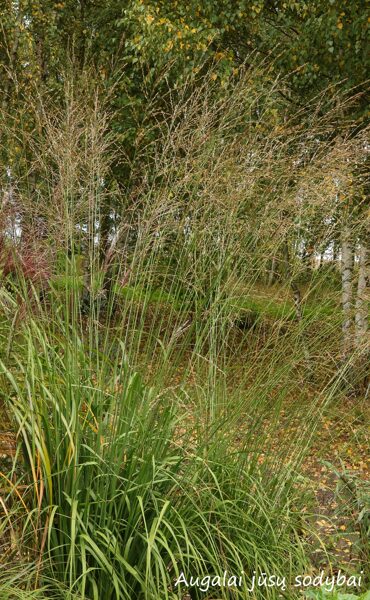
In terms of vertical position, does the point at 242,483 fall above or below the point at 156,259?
below

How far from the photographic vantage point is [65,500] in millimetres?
2580

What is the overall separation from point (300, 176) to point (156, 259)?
2.43 feet

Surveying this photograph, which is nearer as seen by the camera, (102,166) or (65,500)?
(65,500)

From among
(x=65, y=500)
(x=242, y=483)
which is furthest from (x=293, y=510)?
(x=65, y=500)

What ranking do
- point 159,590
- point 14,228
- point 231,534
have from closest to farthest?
point 159,590
point 231,534
point 14,228

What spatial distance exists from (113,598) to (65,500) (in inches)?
14.7

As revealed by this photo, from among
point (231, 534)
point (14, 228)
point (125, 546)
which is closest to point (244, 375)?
point (231, 534)

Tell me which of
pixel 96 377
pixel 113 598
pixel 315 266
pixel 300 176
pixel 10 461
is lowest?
pixel 113 598

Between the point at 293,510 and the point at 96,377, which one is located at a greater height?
the point at 96,377

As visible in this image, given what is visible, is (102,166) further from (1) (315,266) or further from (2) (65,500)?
(2) (65,500)

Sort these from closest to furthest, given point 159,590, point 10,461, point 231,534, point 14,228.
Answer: point 159,590 → point 231,534 → point 10,461 → point 14,228

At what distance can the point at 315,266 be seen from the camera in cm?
318

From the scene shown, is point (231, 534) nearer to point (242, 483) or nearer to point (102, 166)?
point (242, 483)

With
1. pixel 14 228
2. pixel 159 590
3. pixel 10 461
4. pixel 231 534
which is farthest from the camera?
pixel 14 228
